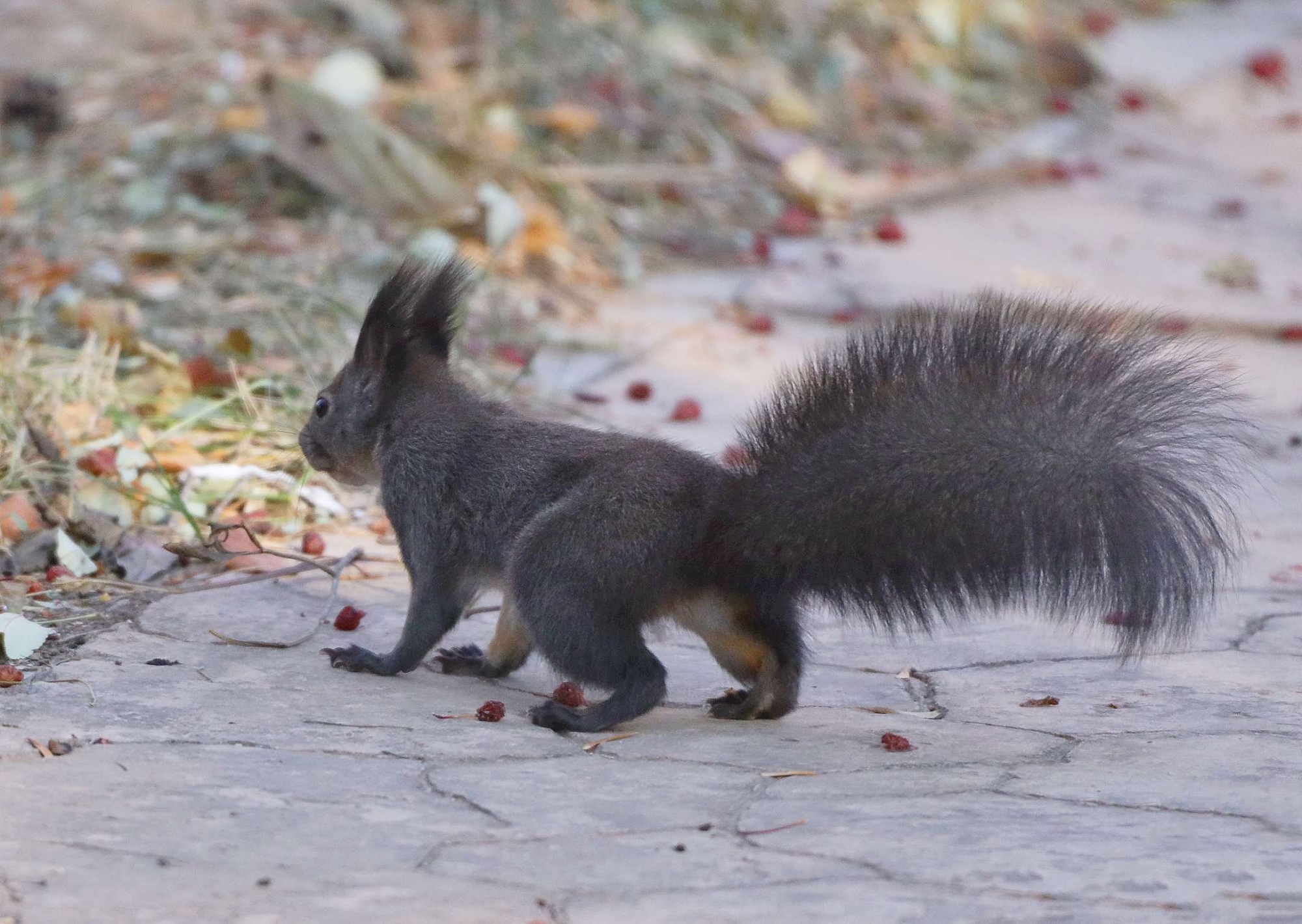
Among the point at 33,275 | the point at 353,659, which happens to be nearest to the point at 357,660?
the point at 353,659

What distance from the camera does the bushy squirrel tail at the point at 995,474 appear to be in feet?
8.84

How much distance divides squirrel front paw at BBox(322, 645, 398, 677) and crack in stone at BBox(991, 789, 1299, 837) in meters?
1.39

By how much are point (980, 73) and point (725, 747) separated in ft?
27.6

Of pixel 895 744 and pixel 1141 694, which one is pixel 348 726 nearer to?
pixel 895 744

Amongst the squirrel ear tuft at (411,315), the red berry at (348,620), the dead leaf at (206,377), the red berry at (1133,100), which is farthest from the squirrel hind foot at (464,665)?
the red berry at (1133,100)

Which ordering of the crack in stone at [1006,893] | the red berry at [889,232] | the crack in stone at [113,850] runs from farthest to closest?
the red berry at [889,232]
the crack in stone at [113,850]
the crack in stone at [1006,893]

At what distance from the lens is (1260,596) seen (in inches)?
162

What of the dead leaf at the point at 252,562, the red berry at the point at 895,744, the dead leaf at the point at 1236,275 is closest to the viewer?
the red berry at the point at 895,744

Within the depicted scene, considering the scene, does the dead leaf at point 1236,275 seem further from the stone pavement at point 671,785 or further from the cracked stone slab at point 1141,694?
the cracked stone slab at point 1141,694

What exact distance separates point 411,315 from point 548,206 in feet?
12.3

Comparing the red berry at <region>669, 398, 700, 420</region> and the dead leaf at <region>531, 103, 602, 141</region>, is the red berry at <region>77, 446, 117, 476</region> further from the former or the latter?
the dead leaf at <region>531, 103, 602, 141</region>

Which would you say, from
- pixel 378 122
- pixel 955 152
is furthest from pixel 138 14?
pixel 955 152

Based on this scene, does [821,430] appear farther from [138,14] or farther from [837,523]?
[138,14]

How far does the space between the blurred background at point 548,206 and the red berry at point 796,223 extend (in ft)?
0.06
